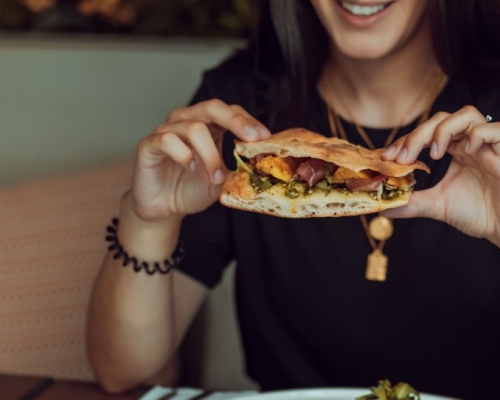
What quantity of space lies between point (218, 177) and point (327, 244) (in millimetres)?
386

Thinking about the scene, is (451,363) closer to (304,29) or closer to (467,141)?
(467,141)

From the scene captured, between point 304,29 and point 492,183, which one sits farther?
point 304,29

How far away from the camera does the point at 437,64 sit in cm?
171

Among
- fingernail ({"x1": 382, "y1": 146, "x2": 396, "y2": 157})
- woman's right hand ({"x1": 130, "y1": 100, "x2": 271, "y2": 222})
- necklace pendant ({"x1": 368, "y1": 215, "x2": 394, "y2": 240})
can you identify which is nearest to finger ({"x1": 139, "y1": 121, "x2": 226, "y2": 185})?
woman's right hand ({"x1": 130, "y1": 100, "x2": 271, "y2": 222})

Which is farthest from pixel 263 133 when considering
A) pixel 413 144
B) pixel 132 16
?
pixel 132 16

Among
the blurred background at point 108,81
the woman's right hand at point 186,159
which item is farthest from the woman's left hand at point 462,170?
the blurred background at point 108,81

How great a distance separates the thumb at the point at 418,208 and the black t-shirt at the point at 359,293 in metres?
0.27

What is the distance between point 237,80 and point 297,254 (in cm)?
40

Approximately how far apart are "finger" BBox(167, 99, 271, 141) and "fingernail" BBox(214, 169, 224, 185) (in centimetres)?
7

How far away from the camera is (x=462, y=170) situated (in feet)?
4.63

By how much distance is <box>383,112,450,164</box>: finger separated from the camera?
1.27 metres

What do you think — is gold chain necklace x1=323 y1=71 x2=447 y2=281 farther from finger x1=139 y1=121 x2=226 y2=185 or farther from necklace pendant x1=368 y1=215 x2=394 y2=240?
finger x1=139 y1=121 x2=226 y2=185

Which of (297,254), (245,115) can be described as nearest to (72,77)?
(297,254)

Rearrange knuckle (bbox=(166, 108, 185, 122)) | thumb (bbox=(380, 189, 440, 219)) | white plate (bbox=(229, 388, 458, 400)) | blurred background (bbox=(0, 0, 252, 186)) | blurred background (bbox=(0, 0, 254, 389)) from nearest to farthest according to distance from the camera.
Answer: white plate (bbox=(229, 388, 458, 400))
thumb (bbox=(380, 189, 440, 219))
knuckle (bbox=(166, 108, 185, 122))
blurred background (bbox=(0, 0, 254, 389))
blurred background (bbox=(0, 0, 252, 186))
